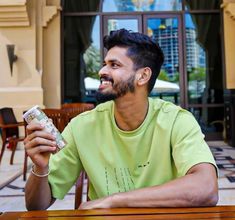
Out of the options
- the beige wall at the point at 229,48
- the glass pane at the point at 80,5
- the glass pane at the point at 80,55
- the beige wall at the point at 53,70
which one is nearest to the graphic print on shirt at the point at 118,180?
the beige wall at the point at 53,70

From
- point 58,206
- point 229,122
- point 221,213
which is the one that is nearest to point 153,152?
point 221,213

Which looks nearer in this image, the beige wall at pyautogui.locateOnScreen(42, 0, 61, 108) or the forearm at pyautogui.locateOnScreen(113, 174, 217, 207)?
the forearm at pyautogui.locateOnScreen(113, 174, 217, 207)

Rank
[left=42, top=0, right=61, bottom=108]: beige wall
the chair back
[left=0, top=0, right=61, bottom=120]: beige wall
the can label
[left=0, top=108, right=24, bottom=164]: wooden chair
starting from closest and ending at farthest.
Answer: the can label < [left=0, top=108, right=24, bottom=164]: wooden chair < the chair back < [left=0, top=0, right=61, bottom=120]: beige wall < [left=42, top=0, right=61, bottom=108]: beige wall

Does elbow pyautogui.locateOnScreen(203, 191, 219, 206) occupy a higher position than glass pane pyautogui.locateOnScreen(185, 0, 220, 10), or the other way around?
glass pane pyautogui.locateOnScreen(185, 0, 220, 10)

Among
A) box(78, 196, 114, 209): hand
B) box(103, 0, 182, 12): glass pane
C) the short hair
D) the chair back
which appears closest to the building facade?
box(103, 0, 182, 12): glass pane

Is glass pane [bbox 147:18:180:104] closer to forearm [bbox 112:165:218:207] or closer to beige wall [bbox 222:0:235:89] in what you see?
beige wall [bbox 222:0:235:89]

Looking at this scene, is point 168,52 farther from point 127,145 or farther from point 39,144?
point 39,144

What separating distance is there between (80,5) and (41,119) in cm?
697

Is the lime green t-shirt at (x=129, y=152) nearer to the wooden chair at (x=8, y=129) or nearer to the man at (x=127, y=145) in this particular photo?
the man at (x=127, y=145)

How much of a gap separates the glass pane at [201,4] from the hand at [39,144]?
23.2 feet

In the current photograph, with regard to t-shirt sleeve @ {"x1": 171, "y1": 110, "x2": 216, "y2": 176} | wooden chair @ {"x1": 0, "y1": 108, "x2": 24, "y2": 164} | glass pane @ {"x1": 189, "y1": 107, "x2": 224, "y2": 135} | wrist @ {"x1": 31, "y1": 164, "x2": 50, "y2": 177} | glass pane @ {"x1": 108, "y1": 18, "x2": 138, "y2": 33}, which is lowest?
glass pane @ {"x1": 189, "y1": 107, "x2": 224, "y2": 135}

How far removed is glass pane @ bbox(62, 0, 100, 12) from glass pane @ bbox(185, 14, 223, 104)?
1912 mm

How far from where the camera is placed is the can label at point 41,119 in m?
0.98

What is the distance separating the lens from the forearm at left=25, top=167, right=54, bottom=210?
114 cm
